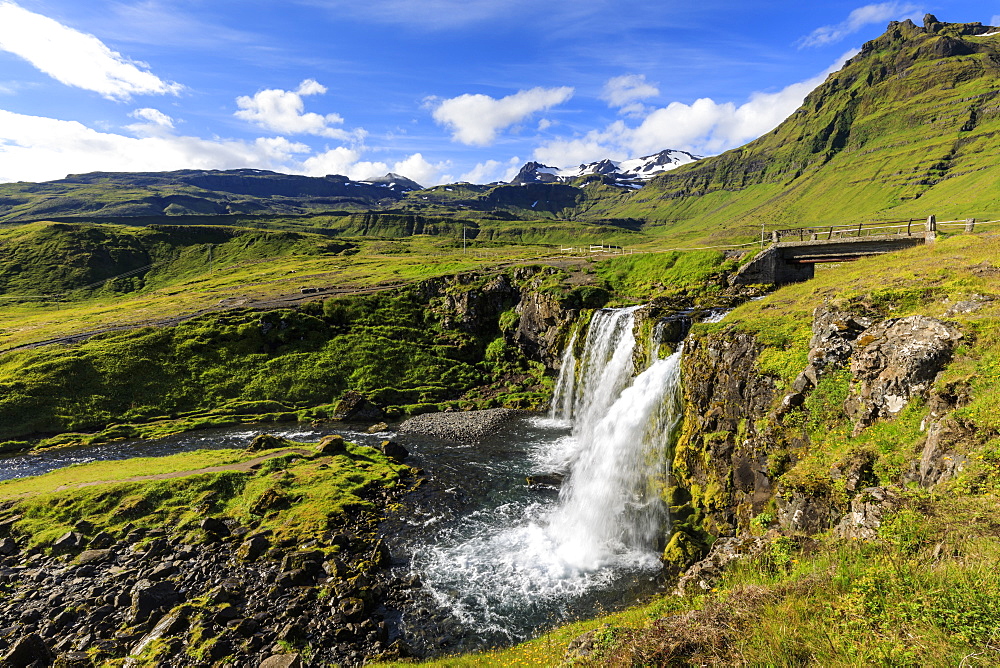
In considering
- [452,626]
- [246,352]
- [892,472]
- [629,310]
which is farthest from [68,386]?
[892,472]

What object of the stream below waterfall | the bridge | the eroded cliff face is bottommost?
the stream below waterfall

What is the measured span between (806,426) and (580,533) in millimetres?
14121

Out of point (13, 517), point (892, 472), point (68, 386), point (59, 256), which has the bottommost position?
point (13, 517)

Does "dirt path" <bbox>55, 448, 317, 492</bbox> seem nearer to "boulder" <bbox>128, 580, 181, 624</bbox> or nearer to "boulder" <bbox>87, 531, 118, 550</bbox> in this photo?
"boulder" <bbox>87, 531, 118, 550</bbox>

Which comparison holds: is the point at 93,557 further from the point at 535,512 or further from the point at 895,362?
the point at 895,362

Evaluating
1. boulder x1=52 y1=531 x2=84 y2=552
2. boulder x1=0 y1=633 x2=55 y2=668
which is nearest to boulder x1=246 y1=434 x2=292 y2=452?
boulder x1=52 y1=531 x2=84 y2=552

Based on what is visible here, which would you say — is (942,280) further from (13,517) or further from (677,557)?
(13,517)

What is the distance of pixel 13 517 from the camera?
28703 mm

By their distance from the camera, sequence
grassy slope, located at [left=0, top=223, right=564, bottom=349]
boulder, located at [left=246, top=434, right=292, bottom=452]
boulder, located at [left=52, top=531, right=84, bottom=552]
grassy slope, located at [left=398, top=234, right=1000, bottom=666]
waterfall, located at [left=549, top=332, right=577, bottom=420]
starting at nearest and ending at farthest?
grassy slope, located at [left=398, top=234, right=1000, bottom=666]
boulder, located at [left=52, top=531, right=84, bottom=552]
boulder, located at [left=246, top=434, right=292, bottom=452]
waterfall, located at [left=549, top=332, right=577, bottom=420]
grassy slope, located at [left=0, top=223, right=564, bottom=349]

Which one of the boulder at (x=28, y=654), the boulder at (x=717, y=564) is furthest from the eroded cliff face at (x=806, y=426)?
the boulder at (x=28, y=654)

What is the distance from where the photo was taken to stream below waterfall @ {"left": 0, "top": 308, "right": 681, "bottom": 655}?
2138 centimetres

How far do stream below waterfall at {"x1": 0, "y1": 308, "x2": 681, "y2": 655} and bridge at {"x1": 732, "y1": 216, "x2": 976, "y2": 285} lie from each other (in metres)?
16.1

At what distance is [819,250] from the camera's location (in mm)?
42844

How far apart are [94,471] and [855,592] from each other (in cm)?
4941
